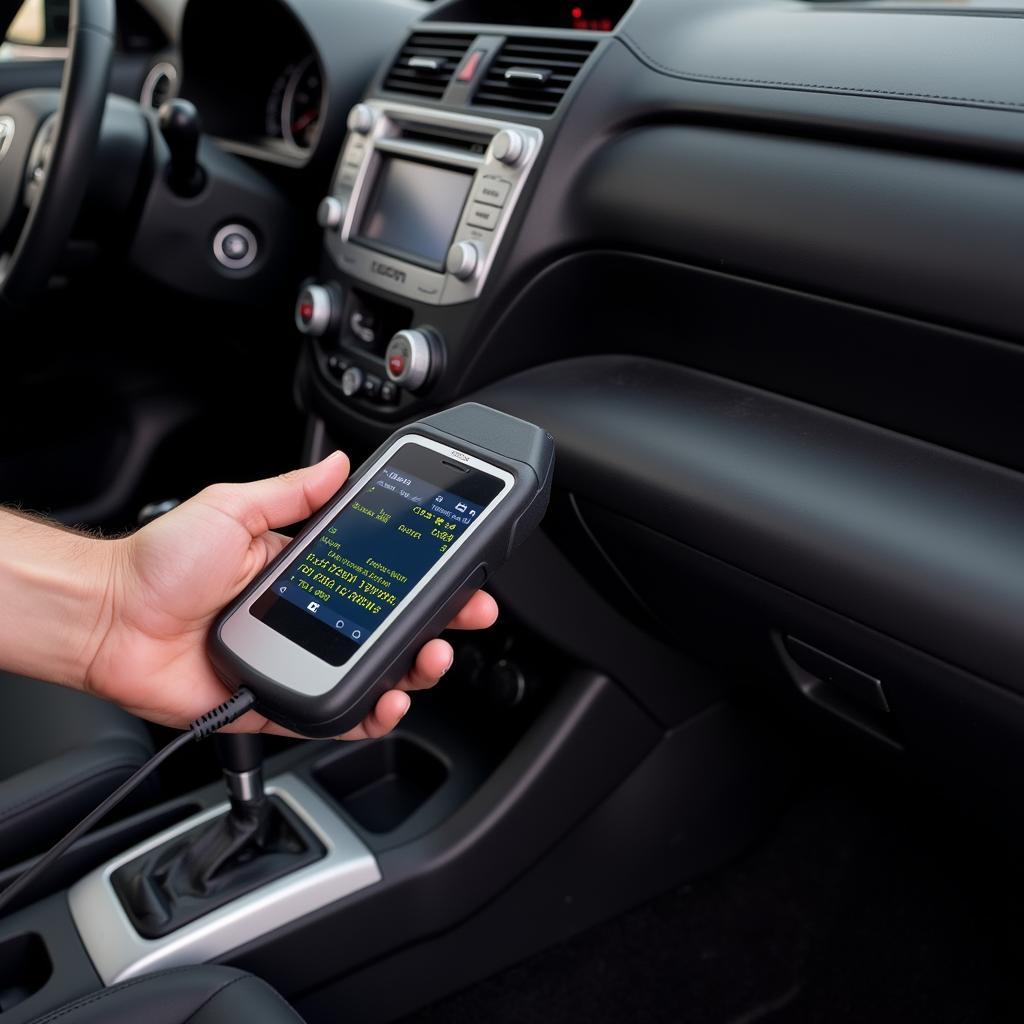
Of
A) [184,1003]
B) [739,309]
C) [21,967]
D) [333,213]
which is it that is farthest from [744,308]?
[21,967]

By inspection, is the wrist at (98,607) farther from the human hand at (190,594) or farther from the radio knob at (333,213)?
the radio knob at (333,213)

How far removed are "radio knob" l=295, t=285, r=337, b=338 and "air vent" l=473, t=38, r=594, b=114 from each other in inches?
10.3

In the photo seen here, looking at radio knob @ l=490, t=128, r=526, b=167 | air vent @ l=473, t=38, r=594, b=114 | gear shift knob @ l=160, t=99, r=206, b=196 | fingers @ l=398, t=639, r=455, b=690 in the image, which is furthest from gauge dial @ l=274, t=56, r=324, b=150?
fingers @ l=398, t=639, r=455, b=690

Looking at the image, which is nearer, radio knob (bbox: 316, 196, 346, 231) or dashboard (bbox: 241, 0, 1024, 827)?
dashboard (bbox: 241, 0, 1024, 827)

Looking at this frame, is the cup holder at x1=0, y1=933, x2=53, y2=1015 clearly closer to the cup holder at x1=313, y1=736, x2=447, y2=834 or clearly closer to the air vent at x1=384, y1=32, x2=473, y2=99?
the cup holder at x1=313, y1=736, x2=447, y2=834

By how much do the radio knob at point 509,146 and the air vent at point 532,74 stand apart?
0.17 ft

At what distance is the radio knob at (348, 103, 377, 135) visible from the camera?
3.99 feet

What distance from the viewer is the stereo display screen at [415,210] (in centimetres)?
109

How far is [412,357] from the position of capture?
1.06 meters

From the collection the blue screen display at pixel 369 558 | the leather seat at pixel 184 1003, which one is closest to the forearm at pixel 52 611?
the blue screen display at pixel 369 558

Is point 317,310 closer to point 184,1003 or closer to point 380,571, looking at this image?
point 380,571

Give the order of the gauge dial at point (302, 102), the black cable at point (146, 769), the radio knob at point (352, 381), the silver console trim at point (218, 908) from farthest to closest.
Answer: the gauge dial at point (302, 102) → the radio knob at point (352, 381) → the silver console trim at point (218, 908) → the black cable at point (146, 769)

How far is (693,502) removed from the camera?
0.84m

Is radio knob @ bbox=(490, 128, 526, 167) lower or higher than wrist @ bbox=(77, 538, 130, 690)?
higher
